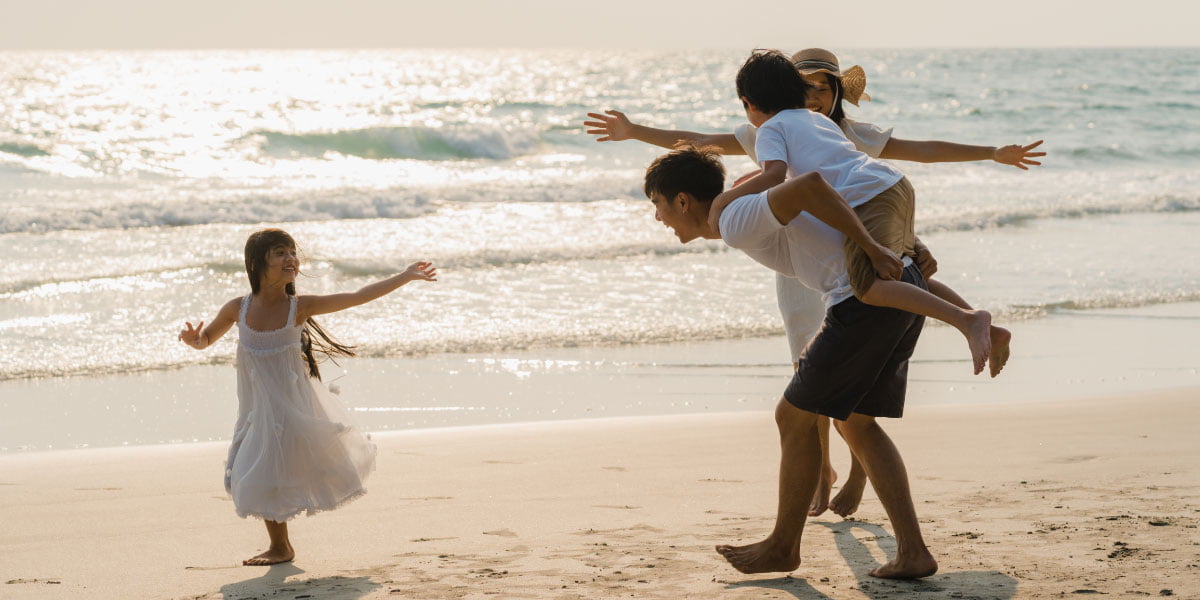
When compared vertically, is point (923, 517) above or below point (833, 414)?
below

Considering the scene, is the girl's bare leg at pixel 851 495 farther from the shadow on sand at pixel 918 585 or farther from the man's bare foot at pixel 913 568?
the man's bare foot at pixel 913 568

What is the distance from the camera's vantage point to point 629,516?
439 cm

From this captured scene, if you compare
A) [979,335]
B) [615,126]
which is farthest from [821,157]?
[615,126]

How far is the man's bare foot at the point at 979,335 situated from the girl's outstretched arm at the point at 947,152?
990 mm

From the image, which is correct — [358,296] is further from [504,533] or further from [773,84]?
[773,84]

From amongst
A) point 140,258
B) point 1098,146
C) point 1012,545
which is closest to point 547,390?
point 1012,545

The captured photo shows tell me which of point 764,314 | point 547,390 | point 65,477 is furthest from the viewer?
point 764,314

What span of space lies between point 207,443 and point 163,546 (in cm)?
169

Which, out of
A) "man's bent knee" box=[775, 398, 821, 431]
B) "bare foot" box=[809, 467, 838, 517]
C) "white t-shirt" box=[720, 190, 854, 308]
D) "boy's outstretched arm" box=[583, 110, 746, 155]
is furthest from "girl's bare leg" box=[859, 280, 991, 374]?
"bare foot" box=[809, 467, 838, 517]

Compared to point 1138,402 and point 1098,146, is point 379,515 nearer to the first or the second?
point 1138,402

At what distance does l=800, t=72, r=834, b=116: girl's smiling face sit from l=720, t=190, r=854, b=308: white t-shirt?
0.86 metres

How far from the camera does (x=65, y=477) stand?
5098mm

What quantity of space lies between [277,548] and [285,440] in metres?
0.38

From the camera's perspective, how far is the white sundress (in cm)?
387
